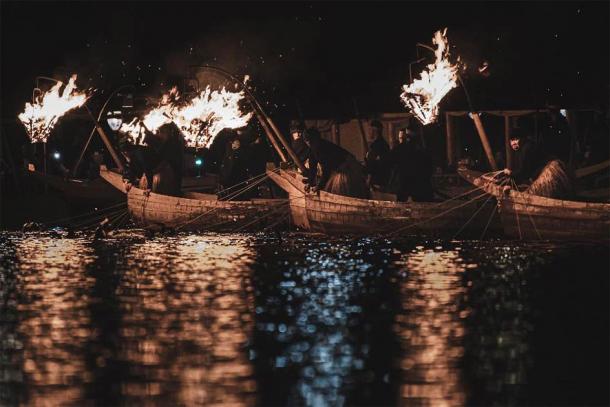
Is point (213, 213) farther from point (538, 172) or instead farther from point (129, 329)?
point (129, 329)

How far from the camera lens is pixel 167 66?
48.9 metres

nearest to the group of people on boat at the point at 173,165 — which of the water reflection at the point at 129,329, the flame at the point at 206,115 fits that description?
the flame at the point at 206,115

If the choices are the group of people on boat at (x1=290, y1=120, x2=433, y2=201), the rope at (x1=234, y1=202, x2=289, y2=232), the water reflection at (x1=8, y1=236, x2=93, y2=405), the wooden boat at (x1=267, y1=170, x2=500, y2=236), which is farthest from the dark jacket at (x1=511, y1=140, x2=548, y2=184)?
the water reflection at (x1=8, y1=236, x2=93, y2=405)

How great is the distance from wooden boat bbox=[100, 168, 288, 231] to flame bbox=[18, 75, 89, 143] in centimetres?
593

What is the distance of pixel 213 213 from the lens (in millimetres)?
28766

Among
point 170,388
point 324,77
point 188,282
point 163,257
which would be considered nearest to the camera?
point 170,388

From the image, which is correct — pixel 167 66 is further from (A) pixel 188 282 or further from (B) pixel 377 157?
(A) pixel 188 282

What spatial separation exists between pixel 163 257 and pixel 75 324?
7.75m

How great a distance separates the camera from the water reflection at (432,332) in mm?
11422

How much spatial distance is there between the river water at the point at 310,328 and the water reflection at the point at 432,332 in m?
0.02

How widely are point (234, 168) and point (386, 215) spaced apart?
606cm

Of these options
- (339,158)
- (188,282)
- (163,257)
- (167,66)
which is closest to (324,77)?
(167,66)

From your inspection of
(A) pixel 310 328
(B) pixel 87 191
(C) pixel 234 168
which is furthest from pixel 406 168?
(A) pixel 310 328

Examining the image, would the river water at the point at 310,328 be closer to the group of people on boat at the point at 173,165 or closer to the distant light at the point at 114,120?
the group of people on boat at the point at 173,165
